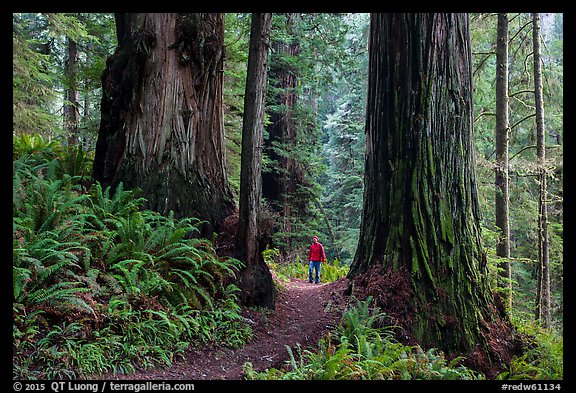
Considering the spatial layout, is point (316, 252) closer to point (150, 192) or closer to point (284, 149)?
point (284, 149)

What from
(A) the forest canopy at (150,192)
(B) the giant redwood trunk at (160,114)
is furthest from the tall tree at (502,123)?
(B) the giant redwood trunk at (160,114)

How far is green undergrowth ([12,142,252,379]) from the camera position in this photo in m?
3.83

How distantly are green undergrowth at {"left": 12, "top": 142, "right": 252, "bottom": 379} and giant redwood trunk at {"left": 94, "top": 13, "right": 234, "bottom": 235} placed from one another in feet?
1.73

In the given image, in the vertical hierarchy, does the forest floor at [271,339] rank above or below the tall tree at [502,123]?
below

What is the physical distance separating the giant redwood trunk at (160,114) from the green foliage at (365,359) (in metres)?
2.88

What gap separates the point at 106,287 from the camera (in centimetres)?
464

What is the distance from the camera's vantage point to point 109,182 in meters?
6.93

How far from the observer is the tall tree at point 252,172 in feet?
20.2

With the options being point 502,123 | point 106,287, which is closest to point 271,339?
point 106,287

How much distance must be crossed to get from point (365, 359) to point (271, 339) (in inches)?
58.5

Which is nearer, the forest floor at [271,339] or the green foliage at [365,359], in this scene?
the green foliage at [365,359]

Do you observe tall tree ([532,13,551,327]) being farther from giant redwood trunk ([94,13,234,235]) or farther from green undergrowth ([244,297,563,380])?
giant redwood trunk ([94,13,234,235])

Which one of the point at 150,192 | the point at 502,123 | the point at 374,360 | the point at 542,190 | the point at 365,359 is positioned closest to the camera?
the point at 374,360

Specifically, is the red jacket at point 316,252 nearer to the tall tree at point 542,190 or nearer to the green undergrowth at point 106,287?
the green undergrowth at point 106,287
